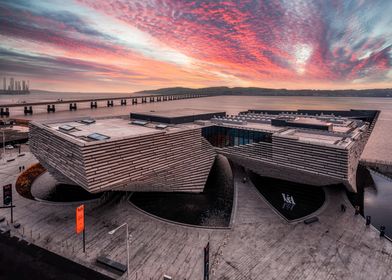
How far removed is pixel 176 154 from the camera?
44250 mm

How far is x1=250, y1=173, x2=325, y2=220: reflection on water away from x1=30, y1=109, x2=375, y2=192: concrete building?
3.49 metres

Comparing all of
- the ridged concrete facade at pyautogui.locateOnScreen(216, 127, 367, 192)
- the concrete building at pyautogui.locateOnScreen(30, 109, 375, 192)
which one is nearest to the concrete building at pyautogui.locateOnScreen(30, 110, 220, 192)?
the concrete building at pyautogui.locateOnScreen(30, 109, 375, 192)

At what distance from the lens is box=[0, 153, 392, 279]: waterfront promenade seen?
2741 cm

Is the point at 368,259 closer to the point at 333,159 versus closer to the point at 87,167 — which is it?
the point at 333,159

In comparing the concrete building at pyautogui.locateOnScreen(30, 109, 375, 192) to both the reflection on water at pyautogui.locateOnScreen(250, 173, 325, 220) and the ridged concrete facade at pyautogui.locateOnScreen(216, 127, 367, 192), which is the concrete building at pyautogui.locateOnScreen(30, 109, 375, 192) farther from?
the reflection on water at pyautogui.locateOnScreen(250, 173, 325, 220)

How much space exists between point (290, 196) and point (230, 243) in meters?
21.0

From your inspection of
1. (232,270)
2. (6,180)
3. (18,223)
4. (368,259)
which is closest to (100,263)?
(232,270)

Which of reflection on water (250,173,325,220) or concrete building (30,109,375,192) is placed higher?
concrete building (30,109,375,192)

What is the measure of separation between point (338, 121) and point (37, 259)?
7497 cm

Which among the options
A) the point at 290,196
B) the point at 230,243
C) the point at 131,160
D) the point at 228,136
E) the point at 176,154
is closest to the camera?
the point at 230,243

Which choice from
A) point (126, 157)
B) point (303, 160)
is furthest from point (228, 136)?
point (126, 157)

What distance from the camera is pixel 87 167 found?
32062 millimetres

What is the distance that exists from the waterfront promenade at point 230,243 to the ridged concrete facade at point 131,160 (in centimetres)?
651

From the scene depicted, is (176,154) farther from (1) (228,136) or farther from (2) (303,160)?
(2) (303,160)
